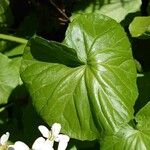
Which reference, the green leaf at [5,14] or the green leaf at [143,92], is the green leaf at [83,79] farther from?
the green leaf at [5,14]

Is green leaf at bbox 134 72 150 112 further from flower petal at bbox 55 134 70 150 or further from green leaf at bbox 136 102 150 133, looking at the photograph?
flower petal at bbox 55 134 70 150

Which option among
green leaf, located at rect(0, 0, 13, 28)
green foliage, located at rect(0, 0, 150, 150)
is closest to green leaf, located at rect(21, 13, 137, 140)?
green foliage, located at rect(0, 0, 150, 150)

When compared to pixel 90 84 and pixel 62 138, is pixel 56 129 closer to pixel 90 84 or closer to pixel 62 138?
pixel 62 138

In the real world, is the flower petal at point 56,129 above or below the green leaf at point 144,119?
above

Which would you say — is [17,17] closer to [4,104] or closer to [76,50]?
[4,104]

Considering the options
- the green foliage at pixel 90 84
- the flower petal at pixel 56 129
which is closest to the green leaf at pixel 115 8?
the green foliage at pixel 90 84

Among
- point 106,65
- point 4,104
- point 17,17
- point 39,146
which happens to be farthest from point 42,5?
point 39,146

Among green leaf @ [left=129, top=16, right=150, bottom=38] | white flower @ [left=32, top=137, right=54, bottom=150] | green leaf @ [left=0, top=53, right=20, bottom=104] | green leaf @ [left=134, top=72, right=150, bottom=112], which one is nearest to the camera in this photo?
white flower @ [left=32, top=137, right=54, bottom=150]
